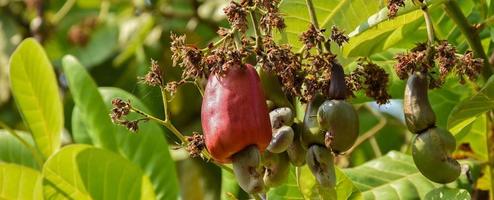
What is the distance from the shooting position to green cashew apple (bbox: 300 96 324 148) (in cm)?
118

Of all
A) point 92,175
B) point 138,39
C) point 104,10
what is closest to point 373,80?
point 92,175

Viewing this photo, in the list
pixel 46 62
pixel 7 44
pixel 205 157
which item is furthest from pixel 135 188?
pixel 7 44

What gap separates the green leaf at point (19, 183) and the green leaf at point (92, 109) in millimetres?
222

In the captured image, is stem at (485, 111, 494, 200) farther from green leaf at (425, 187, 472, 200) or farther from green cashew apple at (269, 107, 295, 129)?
green cashew apple at (269, 107, 295, 129)

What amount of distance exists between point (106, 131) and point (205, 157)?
1.93 ft

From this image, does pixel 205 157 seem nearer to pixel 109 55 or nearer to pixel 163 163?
pixel 163 163

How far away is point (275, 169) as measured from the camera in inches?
49.0

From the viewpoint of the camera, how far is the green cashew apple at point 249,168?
1.14 meters

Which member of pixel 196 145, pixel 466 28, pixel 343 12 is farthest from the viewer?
pixel 343 12

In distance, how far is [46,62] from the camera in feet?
6.19

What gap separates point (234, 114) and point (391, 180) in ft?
2.02

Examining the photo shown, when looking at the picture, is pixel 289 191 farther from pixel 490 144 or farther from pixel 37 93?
pixel 37 93

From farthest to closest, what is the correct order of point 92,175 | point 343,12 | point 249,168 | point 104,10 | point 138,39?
point 104,10, point 138,39, point 92,175, point 343,12, point 249,168

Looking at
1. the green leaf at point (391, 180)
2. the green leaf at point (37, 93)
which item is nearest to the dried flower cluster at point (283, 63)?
the green leaf at point (391, 180)
